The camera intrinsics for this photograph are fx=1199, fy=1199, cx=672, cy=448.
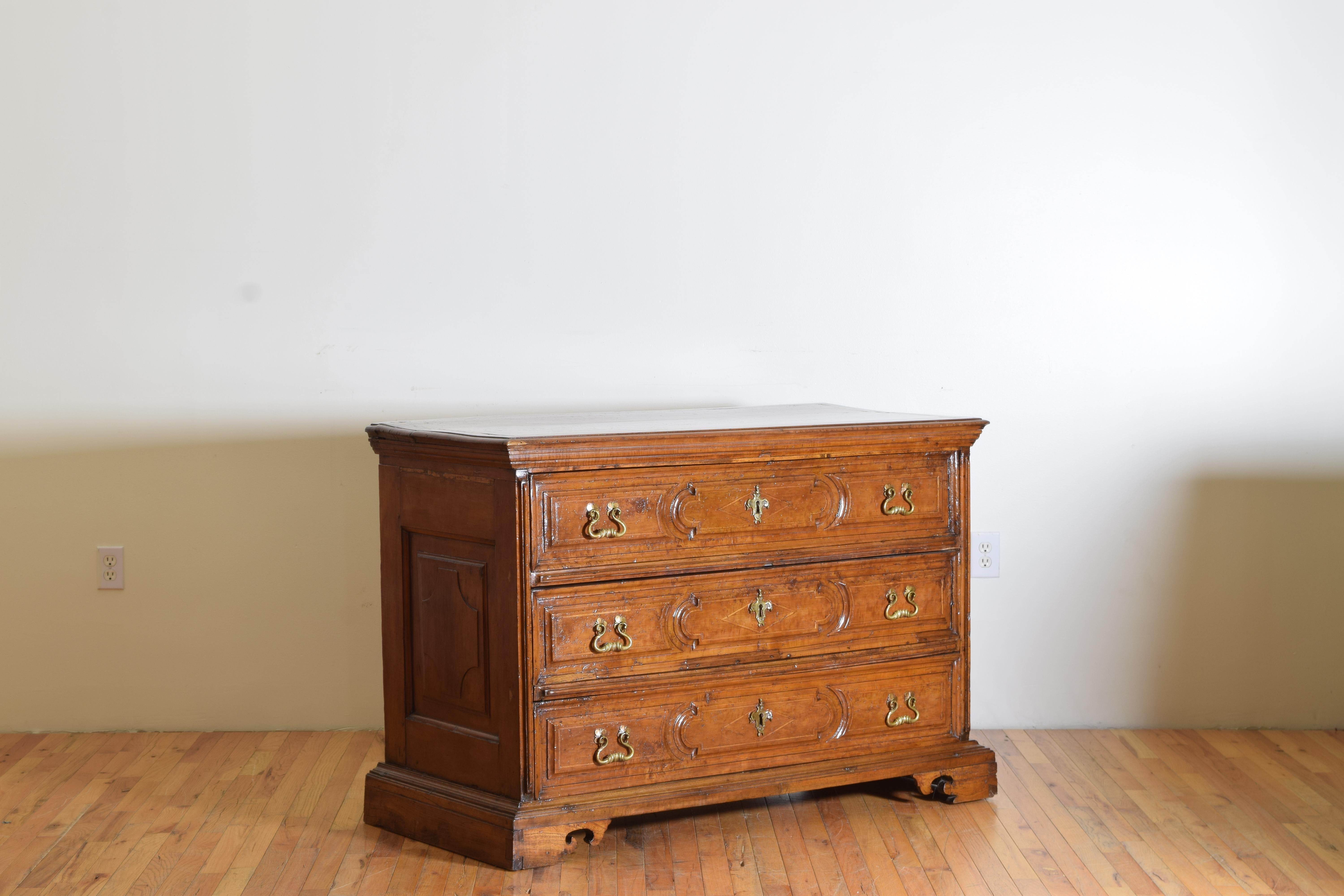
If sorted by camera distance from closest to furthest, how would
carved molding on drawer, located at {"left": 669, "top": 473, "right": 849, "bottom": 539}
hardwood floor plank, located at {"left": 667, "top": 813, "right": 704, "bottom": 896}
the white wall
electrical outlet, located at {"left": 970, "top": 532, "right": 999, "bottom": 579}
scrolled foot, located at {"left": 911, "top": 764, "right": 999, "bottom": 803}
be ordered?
hardwood floor plank, located at {"left": 667, "top": 813, "right": 704, "bottom": 896} → carved molding on drawer, located at {"left": 669, "top": 473, "right": 849, "bottom": 539} → scrolled foot, located at {"left": 911, "top": 764, "right": 999, "bottom": 803} → the white wall → electrical outlet, located at {"left": 970, "top": 532, "right": 999, "bottom": 579}

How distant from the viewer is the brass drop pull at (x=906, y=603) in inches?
90.7

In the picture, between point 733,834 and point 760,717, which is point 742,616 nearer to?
point 760,717

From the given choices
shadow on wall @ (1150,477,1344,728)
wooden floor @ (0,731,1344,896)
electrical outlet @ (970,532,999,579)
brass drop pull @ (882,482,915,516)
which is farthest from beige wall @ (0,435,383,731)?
shadow on wall @ (1150,477,1344,728)

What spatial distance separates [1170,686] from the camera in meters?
2.90

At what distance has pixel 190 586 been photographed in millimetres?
2766

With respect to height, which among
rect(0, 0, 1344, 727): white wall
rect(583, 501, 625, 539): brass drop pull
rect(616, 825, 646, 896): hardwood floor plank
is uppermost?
rect(0, 0, 1344, 727): white wall

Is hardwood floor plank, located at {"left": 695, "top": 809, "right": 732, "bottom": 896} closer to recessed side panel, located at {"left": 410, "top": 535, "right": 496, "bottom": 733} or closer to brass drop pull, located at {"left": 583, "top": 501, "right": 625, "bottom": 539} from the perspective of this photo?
recessed side panel, located at {"left": 410, "top": 535, "right": 496, "bottom": 733}

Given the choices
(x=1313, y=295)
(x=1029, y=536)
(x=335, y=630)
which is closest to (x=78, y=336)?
(x=335, y=630)

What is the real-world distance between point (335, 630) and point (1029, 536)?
5.43 feet

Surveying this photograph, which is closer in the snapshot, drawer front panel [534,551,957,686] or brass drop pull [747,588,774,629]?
drawer front panel [534,551,957,686]

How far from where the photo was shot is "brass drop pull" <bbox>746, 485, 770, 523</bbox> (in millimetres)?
2172

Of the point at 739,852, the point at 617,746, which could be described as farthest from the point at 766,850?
the point at 617,746

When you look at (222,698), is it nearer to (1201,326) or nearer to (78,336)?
(78,336)

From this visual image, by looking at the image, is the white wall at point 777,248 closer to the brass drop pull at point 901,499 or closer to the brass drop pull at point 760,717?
the brass drop pull at point 901,499
